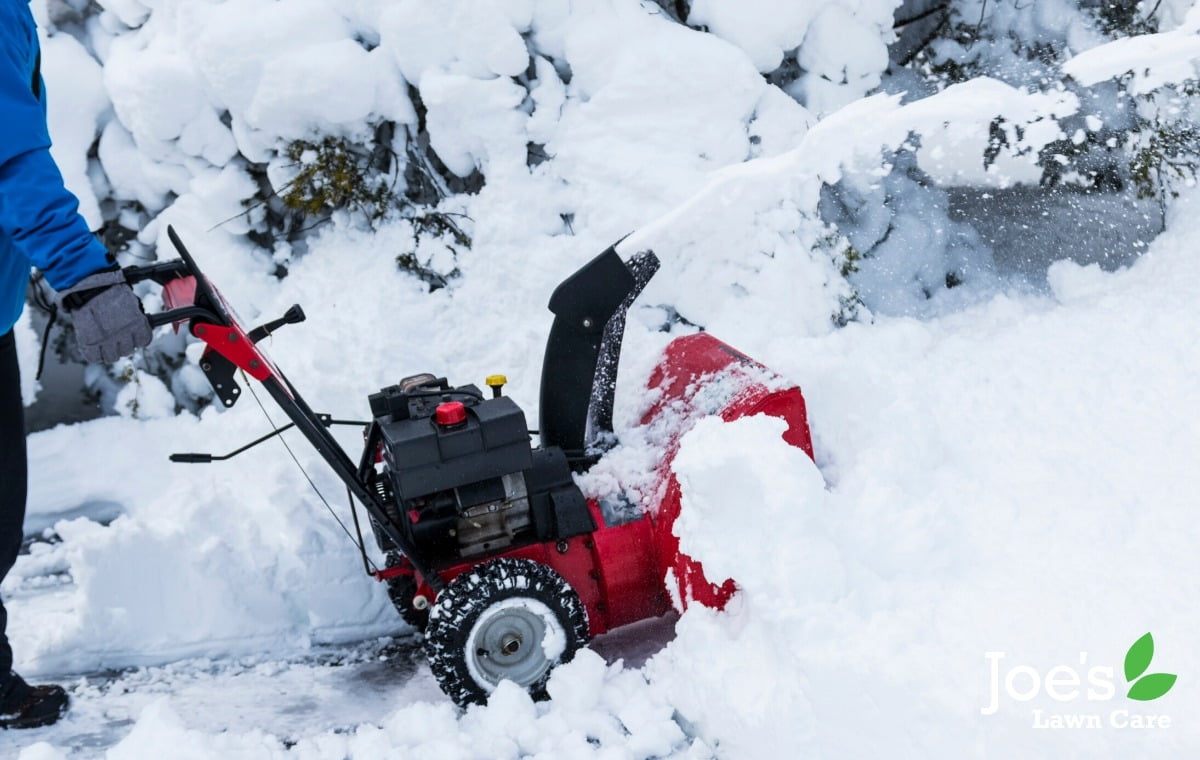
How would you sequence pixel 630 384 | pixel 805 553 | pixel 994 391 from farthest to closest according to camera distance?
pixel 630 384, pixel 994 391, pixel 805 553

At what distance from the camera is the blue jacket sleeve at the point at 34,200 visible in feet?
7.07

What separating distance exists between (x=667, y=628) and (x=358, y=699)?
0.99 m

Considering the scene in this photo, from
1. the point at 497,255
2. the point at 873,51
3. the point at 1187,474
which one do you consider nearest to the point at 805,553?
the point at 1187,474

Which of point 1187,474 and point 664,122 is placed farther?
point 664,122

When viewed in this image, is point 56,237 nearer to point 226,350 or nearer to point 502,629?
point 226,350

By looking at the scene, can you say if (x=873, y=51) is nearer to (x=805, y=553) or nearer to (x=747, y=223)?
(x=747, y=223)

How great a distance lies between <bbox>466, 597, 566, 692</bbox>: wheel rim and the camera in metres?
2.49

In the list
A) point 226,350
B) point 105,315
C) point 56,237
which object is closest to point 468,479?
point 226,350

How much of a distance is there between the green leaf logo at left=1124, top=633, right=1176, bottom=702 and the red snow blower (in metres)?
0.91

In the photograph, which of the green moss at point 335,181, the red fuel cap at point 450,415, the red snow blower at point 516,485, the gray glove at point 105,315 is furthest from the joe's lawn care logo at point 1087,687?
the green moss at point 335,181

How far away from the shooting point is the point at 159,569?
3180mm

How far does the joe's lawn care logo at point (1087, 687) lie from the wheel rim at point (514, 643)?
3.75 ft

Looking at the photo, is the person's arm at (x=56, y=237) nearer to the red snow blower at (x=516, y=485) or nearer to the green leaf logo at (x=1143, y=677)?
the red snow blower at (x=516, y=485)

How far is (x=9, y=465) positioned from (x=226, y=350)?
2.69ft
